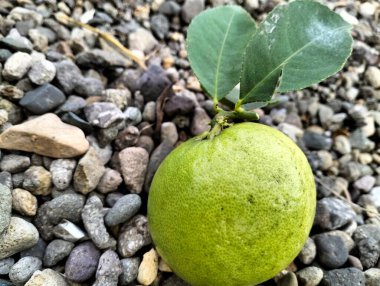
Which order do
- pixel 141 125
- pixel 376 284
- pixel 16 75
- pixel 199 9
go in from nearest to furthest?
pixel 376 284, pixel 16 75, pixel 141 125, pixel 199 9

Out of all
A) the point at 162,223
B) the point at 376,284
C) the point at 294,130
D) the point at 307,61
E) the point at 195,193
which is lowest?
the point at 376,284

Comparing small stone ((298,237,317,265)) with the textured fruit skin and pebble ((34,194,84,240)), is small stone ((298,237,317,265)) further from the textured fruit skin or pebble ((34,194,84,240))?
pebble ((34,194,84,240))

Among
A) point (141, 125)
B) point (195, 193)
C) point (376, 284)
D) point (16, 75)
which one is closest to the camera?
point (195, 193)

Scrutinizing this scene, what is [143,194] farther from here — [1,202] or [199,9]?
[199,9]

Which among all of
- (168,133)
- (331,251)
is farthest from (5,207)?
(331,251)

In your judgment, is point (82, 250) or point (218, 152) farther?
point (82, 250)

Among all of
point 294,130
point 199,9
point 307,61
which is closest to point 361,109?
point 294,130

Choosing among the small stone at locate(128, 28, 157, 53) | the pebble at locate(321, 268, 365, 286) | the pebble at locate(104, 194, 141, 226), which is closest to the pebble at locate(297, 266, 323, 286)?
the pebble at locate(321, 268, 365, 286)

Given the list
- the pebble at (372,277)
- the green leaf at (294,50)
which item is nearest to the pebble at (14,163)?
the green leaf at (294,50)
